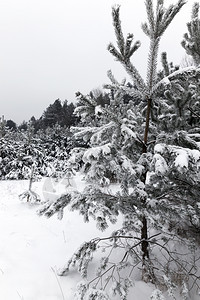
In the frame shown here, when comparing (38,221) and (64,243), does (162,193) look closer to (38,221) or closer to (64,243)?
(64,243)

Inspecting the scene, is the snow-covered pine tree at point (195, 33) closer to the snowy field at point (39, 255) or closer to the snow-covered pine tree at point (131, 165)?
the snow-covered pine tree at point (131, 165)

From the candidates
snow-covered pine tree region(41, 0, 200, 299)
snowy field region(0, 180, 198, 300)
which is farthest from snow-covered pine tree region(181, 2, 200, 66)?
snowy field region(0, 180, 198, 300)

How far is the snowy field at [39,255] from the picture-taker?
113 inches

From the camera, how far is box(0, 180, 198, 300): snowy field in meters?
2.86

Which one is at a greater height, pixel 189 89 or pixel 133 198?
pixel 189 89

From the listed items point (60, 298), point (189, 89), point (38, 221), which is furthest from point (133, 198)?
point (38, 221)

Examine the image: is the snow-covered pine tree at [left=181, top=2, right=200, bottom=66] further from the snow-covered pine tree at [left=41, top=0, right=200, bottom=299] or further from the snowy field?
the snowy field

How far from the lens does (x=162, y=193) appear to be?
2.85 m

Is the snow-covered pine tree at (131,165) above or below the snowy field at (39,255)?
above

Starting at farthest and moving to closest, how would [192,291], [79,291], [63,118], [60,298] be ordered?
[63,118]
[192,291]
[60,298]
[79,291]

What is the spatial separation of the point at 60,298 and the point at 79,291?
0.77 m

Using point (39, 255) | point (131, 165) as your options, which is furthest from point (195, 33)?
point (39, 255)

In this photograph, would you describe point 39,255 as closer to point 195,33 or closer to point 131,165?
point 131,165

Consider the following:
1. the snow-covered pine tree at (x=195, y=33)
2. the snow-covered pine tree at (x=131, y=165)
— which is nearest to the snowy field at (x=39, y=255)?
the snow-covered pine tree at (x=131, y=165)
